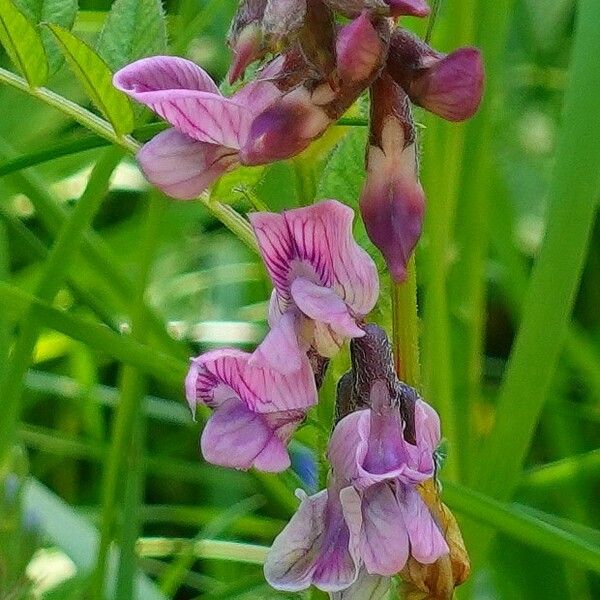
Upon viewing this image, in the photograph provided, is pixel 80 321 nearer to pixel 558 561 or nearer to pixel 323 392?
pixel 323 392

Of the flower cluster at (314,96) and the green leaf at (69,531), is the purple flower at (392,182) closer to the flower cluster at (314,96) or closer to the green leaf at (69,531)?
the flower cluster at (314,96)

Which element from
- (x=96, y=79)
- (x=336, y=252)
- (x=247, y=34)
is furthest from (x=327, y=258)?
(x=96, y=79)

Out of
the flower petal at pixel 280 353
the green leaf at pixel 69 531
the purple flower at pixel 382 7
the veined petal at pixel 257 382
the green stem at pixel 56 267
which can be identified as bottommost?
the green leaf at pixel 69 531

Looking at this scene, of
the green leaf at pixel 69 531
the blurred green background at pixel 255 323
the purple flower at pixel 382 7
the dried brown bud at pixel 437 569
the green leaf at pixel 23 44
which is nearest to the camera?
the purple flower at pixel 382 7

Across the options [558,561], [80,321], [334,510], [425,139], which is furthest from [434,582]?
[558,561]

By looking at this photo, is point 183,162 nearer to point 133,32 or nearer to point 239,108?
point 239,108

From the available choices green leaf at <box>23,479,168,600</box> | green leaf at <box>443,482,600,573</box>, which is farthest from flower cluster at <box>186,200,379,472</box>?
green leaf at <box>23,479,168,600</box>

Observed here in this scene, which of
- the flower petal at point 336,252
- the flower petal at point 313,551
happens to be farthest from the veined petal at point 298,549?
the flower petal at point 336,252
